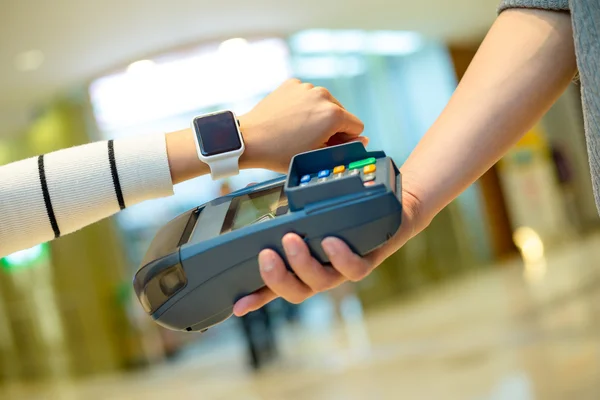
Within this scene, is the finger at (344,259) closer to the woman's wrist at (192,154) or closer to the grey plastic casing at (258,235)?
the grey plastic casing at (258,235)

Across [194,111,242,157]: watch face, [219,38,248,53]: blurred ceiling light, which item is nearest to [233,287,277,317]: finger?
[194,111,242,157]: watch face

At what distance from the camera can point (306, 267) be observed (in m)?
0.65

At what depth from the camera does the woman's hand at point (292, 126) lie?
850 mm

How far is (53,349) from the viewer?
6820 mm

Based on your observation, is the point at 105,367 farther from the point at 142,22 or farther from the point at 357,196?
the point at 357,196

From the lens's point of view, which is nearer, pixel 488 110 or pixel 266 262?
pixel 266 262

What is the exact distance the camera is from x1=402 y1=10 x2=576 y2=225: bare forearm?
762mm

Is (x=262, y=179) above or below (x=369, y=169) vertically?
below

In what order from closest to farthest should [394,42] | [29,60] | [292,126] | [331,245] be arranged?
[331,245] → [292,126] → [29,60] → [394,42]

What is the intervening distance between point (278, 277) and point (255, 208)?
10 cm

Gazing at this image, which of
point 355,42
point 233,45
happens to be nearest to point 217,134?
point 233,45

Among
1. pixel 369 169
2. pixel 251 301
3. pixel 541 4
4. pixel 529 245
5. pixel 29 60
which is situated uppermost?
pixel 29 60

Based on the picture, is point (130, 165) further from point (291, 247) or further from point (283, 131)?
point (291, 247)

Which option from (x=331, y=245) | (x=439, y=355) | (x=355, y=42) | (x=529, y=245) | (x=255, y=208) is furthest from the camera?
(x=529, y=245)
